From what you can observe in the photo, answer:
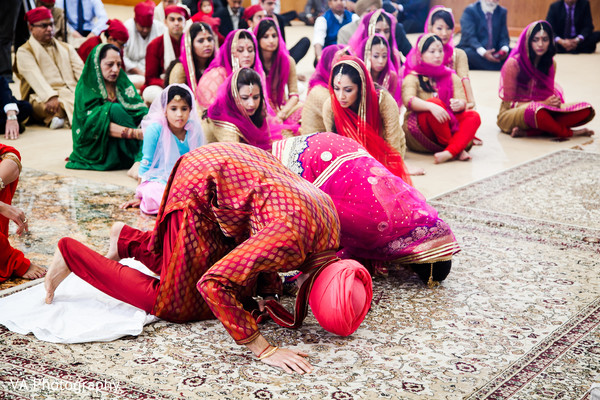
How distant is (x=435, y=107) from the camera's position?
4895 mm

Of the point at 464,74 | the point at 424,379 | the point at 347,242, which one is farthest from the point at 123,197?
the point at 464,74

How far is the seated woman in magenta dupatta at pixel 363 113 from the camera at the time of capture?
383 cm

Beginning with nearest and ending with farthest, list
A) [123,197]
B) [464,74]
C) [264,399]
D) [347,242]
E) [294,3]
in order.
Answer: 1. [264,399]
2. [347,242]
3. [123,197]
4. [464,74]
5. [294,3]

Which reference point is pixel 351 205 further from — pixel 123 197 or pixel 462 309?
pixel 123 197

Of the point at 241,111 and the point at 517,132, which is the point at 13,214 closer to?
the point at 241,111

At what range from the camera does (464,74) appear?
5398 millimetres

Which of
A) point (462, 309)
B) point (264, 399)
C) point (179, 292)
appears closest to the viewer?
point (264, 399)

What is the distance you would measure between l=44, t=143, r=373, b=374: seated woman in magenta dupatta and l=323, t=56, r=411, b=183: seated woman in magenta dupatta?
1500mm

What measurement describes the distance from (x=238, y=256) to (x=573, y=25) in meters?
9.11

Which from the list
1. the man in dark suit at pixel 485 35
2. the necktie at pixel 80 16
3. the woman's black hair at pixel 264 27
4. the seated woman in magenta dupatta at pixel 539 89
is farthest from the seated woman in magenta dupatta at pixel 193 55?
the man in dark suit at pixel 485 35

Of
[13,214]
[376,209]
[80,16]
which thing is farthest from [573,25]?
[13,214]

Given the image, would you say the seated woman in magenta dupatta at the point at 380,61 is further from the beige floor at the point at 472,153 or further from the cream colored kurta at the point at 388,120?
the cream colored kurta at the point at 388,120

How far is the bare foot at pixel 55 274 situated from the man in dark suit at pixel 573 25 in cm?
894

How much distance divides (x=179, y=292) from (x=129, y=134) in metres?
2.41
